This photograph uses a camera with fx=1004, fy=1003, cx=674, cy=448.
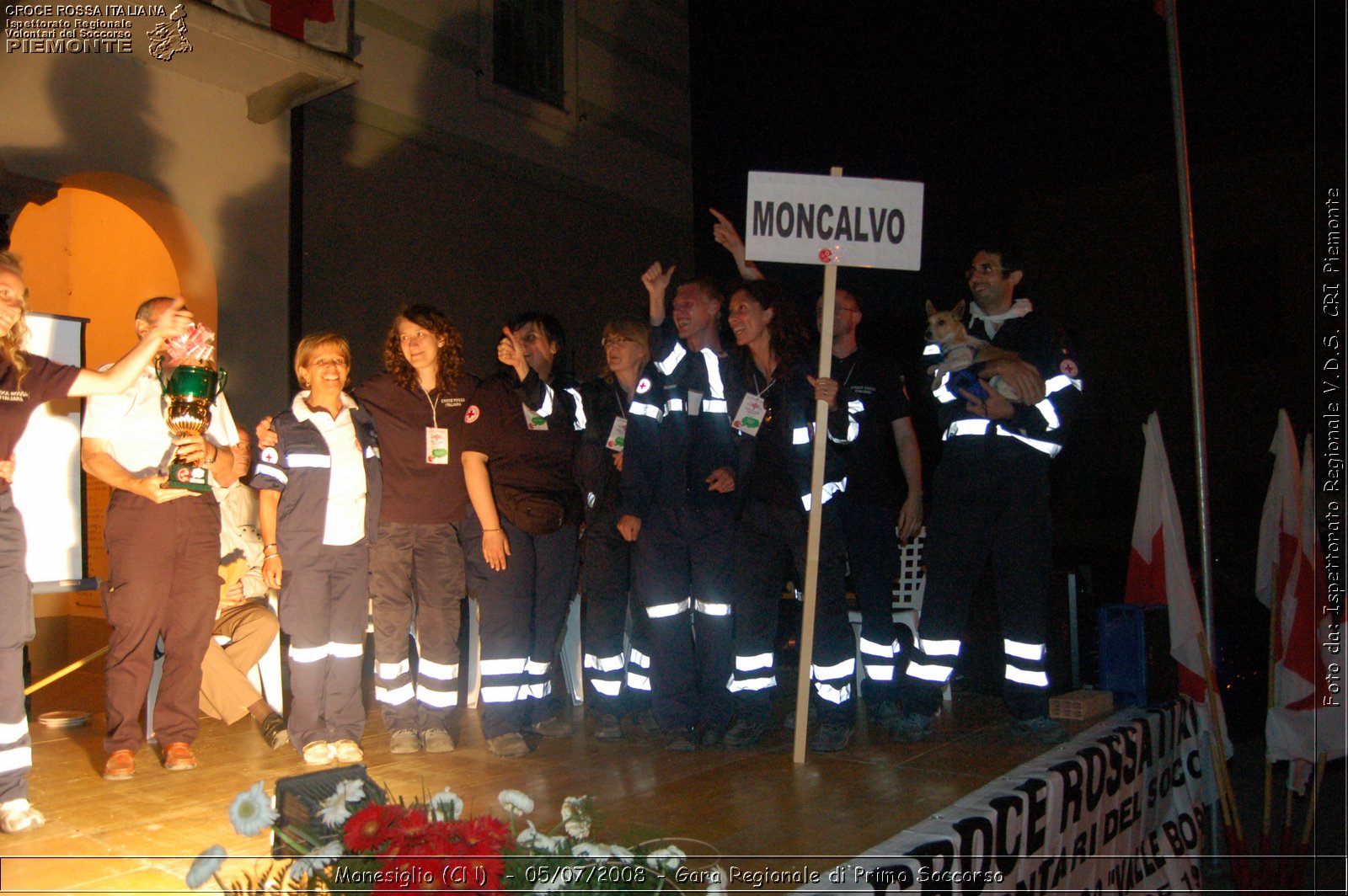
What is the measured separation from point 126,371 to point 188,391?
10.3 inches

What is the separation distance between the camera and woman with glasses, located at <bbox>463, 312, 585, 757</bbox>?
4.66 meters

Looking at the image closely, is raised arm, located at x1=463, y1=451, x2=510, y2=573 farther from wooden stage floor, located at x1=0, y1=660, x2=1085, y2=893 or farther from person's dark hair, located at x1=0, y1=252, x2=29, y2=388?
person's dark hair, located at x1=0, y1=252, x2=29, y2=388

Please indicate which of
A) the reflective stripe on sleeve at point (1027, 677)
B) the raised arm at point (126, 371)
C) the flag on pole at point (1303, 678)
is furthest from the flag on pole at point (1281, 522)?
the raised arm at point (126, 371)

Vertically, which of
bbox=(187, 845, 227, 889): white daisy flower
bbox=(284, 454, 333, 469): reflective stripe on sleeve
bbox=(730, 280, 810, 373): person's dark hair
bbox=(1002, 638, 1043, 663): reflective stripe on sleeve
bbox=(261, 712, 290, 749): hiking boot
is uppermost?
bbox=(730, 280, 810, 373): person's dark hair

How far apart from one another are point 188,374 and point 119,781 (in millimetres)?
1709

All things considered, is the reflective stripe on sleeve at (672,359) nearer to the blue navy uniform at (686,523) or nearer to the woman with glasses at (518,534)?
the blue navy uniform at (686,523)

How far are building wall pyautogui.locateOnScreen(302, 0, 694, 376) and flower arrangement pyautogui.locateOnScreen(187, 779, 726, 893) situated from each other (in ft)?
20.3

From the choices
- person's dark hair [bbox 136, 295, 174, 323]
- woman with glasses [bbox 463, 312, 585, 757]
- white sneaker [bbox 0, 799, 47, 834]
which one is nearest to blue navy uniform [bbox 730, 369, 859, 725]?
woman with glasses [bbox 463, 312, 585, 757]

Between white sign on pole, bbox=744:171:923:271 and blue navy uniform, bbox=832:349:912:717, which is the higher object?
white sign on pole, bbox=744:171:923:271

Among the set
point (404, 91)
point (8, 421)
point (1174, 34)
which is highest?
point (404, 91)

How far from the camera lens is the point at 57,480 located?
563 centimetres

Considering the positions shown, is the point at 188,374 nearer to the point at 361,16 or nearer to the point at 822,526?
the point at 822,526

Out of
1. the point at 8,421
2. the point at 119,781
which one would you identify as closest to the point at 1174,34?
the point at 8,421

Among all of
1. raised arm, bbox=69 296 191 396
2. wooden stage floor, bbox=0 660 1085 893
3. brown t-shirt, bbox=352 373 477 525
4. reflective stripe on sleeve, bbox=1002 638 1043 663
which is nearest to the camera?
wooden stage floor, bbox=0 660 1085 893
